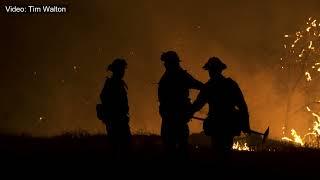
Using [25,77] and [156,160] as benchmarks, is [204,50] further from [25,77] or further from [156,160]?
[156,160]

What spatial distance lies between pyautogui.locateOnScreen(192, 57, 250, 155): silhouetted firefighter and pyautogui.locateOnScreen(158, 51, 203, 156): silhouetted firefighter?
1.63 feet

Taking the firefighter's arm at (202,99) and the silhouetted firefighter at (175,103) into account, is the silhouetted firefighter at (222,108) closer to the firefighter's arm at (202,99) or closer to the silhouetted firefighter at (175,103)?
the firefighter's arm at (202,99)

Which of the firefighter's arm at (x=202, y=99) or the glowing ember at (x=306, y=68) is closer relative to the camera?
the firefighter's arm at (x=202, y=99)

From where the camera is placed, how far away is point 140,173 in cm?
949

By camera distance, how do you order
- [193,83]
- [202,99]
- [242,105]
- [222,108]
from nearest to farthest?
[242,105] → [222,108] → [202,99] → [193,83]

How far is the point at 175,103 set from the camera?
10.0 meters

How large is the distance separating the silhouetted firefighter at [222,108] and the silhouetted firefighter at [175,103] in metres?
0.50

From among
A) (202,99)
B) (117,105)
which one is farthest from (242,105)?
(117,105)

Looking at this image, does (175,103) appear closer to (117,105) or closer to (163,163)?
(117,105)

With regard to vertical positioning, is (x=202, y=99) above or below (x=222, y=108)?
above

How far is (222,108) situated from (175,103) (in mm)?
920

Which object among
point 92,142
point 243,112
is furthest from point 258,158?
point 92,142

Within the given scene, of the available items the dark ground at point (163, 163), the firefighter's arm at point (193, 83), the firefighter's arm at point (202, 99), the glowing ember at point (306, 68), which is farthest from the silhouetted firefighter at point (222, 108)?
the glowing ember at point (306, 68)

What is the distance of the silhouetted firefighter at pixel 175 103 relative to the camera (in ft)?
32.5
